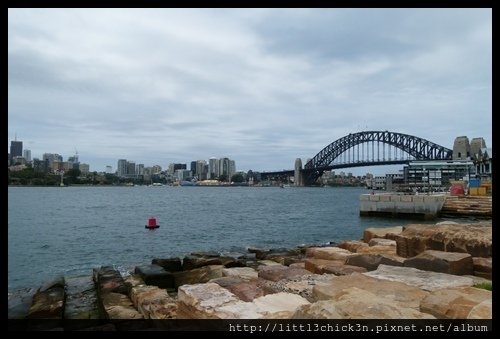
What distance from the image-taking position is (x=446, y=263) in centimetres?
593

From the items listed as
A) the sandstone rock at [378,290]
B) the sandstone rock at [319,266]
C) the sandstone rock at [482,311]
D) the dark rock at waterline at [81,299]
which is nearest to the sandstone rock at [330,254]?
the sandstone rock at [319,266]

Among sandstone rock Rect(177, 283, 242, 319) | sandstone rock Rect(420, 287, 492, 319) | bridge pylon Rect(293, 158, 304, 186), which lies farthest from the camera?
bridge pylon Rect(293, 158, 304, 186)

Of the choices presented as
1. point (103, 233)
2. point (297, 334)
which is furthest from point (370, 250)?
point (103, 233)

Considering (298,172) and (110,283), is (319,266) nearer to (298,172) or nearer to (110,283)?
(110,283)

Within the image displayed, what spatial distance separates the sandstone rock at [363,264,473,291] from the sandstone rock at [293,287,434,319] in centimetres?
126

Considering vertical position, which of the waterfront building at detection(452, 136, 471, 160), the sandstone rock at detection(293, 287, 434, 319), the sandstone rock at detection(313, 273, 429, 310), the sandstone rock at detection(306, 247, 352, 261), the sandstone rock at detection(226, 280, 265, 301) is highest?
the waterfront building at detection(452, 136, 471, 160)

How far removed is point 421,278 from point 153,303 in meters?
4.08

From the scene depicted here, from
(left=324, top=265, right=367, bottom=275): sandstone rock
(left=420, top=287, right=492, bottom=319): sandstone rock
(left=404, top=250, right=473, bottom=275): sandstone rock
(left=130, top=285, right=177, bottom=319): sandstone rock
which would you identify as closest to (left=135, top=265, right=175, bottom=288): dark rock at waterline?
(left=130, top=285, right=177, bottom=319): sandstone rock

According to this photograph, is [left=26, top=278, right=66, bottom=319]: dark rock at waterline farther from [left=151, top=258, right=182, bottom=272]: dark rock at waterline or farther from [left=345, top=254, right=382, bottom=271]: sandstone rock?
[left=345, top=254, right=382, bottom=271]: sandstone rock

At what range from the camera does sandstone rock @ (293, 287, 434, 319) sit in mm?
3787

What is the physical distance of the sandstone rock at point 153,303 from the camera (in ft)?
19.0

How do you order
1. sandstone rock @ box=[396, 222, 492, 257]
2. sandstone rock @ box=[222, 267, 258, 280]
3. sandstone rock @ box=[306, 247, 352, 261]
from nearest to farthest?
sandstone rock @ box=[396, 222, 492, 257], sandstone rock @ box=[222, 267, 258, 280], sandstone rock @ box=[306, 247, 352, 261]

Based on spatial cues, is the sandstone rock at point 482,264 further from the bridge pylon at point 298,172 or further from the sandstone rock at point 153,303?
the bridge pylon at point 298,172

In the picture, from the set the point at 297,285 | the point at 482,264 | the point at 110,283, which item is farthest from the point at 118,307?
the point at 482,264
